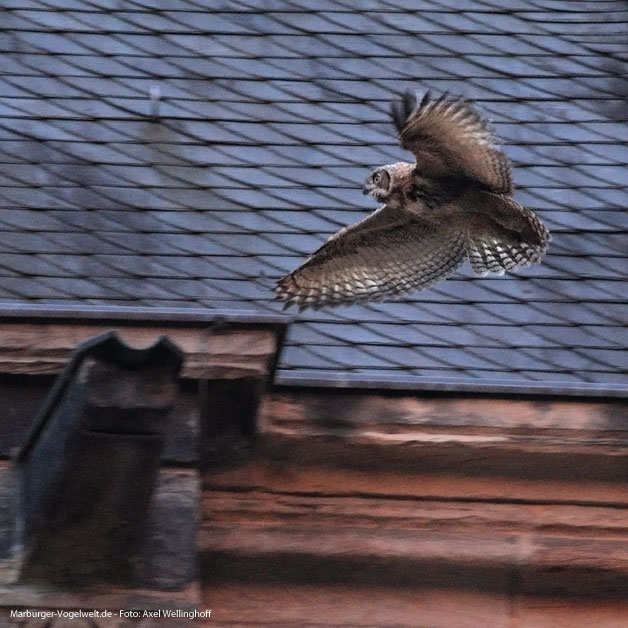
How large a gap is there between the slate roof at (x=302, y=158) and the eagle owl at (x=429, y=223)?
0.06 m

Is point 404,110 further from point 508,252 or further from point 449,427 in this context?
point 449,427

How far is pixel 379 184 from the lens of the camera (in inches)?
140

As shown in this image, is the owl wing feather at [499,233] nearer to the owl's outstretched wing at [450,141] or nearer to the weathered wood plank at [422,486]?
the owl's outstretched wing at [450,141]

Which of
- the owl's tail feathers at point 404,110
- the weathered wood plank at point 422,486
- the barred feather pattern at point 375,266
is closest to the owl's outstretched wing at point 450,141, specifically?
the owl's tail feathers at point 404,110

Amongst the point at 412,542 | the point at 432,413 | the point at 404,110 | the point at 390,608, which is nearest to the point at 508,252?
the point at 404,110

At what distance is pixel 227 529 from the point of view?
2.95 metres

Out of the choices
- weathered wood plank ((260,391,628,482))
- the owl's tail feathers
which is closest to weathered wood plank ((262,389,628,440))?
weathered wood plank ((260,391,628,482))

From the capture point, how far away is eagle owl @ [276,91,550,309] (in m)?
3.37

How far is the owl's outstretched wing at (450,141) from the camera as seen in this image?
130 inches

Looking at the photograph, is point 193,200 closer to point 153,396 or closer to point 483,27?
point 483,27

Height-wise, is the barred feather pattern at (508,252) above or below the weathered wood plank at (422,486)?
above

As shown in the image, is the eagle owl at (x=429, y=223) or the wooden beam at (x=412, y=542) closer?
the wooden beam at (x=412, y=542)

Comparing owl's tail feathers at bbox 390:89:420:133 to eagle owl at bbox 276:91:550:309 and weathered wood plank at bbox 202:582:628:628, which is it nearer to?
eagle owl at bbox 276:91:550:309

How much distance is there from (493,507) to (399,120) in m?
0.85
